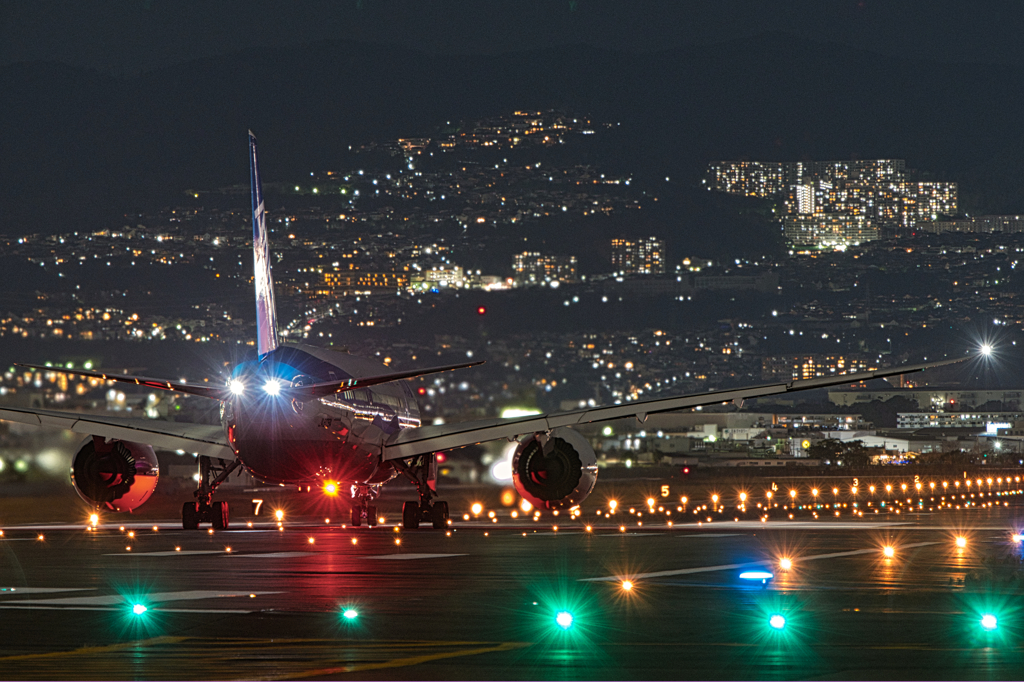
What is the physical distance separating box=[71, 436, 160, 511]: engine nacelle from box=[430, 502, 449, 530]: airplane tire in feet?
21.3

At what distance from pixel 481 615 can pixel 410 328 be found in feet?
547

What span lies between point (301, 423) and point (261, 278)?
262 inches

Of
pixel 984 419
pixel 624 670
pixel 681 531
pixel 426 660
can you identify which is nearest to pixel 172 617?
pixel 426 660

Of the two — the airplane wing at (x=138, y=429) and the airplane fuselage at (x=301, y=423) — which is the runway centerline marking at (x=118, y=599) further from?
the airplane wing at (x=138, y=429)

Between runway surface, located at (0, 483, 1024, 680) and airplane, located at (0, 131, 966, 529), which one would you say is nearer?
runway surface, located at (0, 483, 1024, 680)

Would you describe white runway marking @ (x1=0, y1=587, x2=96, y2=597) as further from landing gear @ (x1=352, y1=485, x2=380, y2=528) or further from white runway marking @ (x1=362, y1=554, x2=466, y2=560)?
landing gear @ (x1=352, y1=485, x2=380, y2=528)

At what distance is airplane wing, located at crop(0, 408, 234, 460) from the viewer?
121 feet

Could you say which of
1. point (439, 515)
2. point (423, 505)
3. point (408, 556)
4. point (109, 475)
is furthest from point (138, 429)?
point (408, 556)

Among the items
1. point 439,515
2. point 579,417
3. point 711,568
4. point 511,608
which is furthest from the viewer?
point 439,515

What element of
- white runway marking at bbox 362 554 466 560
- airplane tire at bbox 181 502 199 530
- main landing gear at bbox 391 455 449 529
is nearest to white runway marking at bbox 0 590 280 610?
white runway marking at bbox 362 554 466 560

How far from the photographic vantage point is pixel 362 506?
39.6 metres

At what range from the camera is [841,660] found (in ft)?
44.6

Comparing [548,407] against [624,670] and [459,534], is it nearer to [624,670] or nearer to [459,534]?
[459,534]

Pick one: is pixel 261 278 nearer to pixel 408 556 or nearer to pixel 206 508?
pixel 206 508
